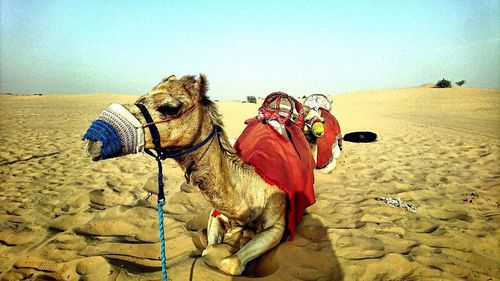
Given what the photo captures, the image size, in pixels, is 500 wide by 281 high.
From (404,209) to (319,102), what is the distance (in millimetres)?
3202

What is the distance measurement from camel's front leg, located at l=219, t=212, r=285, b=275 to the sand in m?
0.18

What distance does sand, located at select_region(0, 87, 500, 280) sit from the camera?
277cm

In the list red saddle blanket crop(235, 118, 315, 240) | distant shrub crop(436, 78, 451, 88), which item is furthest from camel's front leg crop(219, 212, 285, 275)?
distant shrub crop(436, 78, 451, 88)

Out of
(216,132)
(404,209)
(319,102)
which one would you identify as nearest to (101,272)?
(216,132)

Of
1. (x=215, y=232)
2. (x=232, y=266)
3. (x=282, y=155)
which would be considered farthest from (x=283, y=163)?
(x=232, y=266)

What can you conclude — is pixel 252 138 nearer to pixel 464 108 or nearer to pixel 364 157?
pixel 364 157

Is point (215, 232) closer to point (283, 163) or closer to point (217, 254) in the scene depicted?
point (217, 254)

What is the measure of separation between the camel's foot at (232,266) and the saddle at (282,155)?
2.32 ft

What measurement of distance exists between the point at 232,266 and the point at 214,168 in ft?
2.93

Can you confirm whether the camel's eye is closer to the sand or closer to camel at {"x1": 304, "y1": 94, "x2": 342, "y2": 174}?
the sand

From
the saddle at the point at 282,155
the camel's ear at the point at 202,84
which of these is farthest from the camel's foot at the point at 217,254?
the camel's ear at the point at 202,84

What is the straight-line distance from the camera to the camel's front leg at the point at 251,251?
2.53 m

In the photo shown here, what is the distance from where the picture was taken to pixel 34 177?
18.7ft

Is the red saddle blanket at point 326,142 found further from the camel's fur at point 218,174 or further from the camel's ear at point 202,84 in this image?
the camel's ear at point 202,84
